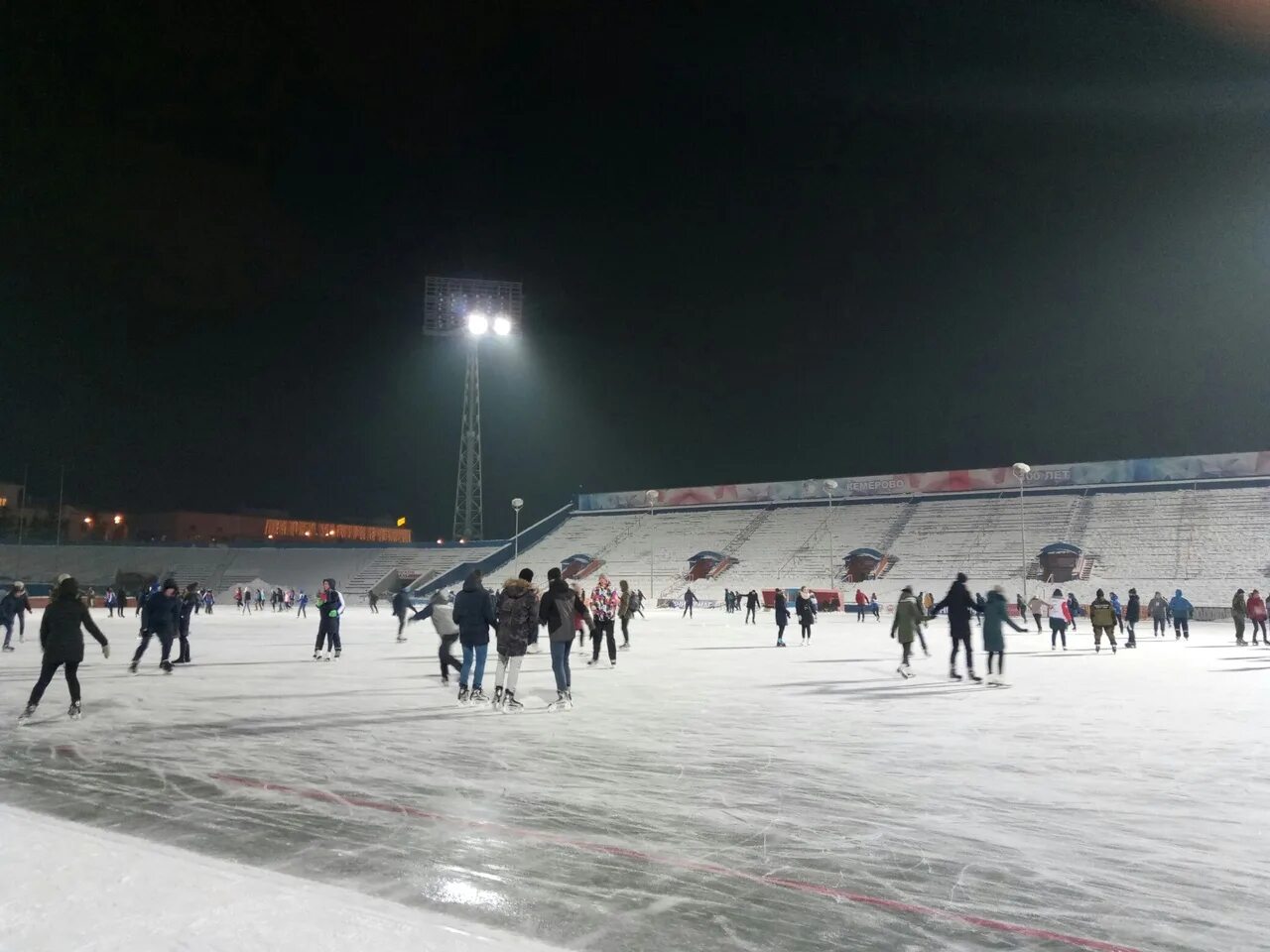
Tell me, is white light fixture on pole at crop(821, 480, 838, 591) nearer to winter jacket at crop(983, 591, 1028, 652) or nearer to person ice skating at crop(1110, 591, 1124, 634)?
person ice skating at crop(1110, 591, 1124, 634)

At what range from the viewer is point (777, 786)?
596cm

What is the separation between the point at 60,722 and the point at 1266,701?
13.6m

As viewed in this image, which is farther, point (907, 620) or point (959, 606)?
point (907, 620)

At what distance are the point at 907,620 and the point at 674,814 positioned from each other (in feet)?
29.9

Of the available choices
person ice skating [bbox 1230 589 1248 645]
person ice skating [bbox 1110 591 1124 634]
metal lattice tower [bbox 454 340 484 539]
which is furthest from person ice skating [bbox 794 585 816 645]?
metal lattice tower [bbox 454 340 484 539]

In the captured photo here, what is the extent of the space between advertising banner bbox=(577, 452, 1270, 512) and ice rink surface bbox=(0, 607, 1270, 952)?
46.5 metres

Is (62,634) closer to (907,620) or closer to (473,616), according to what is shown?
(473,616)

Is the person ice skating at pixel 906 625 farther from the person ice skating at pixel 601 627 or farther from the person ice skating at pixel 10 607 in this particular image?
the person ice skating at pixel 10 607

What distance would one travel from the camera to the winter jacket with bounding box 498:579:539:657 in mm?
9281

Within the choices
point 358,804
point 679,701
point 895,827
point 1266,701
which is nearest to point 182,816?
point 358,804

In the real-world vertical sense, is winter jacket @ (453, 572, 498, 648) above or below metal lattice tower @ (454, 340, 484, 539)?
below

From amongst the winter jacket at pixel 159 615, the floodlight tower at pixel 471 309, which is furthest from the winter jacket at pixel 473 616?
the floodlight tower at pixel 471 309

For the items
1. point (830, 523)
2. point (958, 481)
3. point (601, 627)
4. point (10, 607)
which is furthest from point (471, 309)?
point (601, 627)

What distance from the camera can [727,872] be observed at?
13.5 ft
